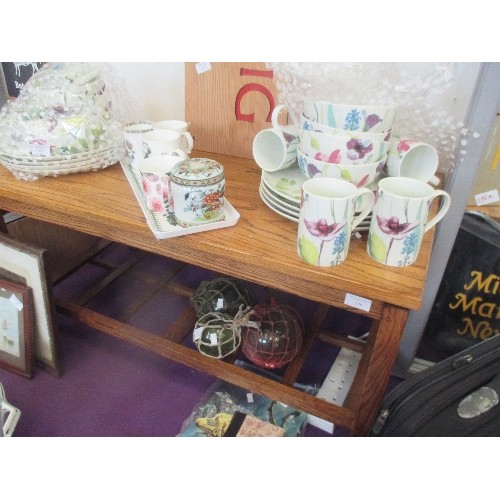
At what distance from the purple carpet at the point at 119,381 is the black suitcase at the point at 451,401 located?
0.91 ft

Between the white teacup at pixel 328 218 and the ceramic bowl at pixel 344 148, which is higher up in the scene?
the ceramic bowl at pixel 344 148

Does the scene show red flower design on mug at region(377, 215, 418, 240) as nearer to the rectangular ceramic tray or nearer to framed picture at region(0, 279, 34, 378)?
the rectangular ceramic tray

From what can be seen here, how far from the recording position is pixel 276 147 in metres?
0.87

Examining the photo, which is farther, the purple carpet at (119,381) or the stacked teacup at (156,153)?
the purple carpet at (119,381)

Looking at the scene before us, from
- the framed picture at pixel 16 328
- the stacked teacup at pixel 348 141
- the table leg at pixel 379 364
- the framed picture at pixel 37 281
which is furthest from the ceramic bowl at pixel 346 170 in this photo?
the framed picture at pixel 16 328

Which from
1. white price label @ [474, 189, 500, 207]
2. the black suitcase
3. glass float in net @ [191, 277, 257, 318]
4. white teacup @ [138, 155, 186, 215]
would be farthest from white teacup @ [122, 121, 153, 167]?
white price label @ [474, 189, 500, 207]

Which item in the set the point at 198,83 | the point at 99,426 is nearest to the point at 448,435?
the point at 99,426

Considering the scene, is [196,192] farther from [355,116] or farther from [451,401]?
[451,401]

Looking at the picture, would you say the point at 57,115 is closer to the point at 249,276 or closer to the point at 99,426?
the point at 249,276

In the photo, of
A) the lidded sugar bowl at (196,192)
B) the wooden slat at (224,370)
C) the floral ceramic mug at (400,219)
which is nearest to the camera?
the floral ceramic mug at (400,219)

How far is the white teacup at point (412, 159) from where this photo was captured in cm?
79

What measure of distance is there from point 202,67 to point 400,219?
0.73m

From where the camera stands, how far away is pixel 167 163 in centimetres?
88

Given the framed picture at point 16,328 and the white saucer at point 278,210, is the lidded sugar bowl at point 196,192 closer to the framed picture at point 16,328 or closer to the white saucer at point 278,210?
the white saucer at point 278,210
